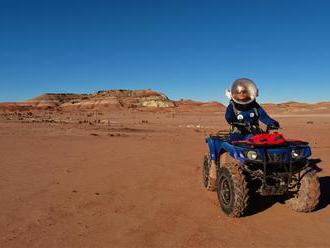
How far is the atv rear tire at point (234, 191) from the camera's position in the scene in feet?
18.6

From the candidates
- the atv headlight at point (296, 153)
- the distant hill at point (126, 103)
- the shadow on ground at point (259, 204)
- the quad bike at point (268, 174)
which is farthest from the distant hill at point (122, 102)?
the atv headlight at point (296, 153)

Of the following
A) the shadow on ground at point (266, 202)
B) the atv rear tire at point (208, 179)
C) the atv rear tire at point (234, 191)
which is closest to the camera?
the atv rear tire at point (234, 191)

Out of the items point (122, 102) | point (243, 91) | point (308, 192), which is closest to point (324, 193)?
point (308, 192)

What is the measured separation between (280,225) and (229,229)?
0.82 m

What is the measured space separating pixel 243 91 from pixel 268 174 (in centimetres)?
188

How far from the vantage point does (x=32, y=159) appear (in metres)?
11.3

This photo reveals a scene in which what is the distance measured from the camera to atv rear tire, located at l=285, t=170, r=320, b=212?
588cm

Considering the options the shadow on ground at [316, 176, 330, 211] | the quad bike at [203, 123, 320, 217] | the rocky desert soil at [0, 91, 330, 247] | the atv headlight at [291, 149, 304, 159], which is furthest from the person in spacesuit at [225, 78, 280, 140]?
the shadow on ground at [316, 176, 330, 211]

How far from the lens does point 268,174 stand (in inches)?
230

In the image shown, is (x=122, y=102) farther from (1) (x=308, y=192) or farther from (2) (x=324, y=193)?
(1) (x=308, y=192)

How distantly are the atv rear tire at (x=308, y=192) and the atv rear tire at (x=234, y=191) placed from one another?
3.22 feet

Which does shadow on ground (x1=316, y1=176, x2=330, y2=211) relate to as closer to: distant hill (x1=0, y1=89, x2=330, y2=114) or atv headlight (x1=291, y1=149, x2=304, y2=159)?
atv headlight (x1=291, y1=149, x2=304, y2=159)

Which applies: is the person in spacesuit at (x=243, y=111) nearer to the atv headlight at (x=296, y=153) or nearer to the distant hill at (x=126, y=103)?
the atv headlight at (x=296, y=153)

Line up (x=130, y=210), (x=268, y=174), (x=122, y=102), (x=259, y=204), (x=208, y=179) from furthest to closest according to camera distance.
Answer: (x=122, y=102)
(x=208, y=179)
(x=259, y=204)
(x=130, y=210)
(x=268, y=174)
